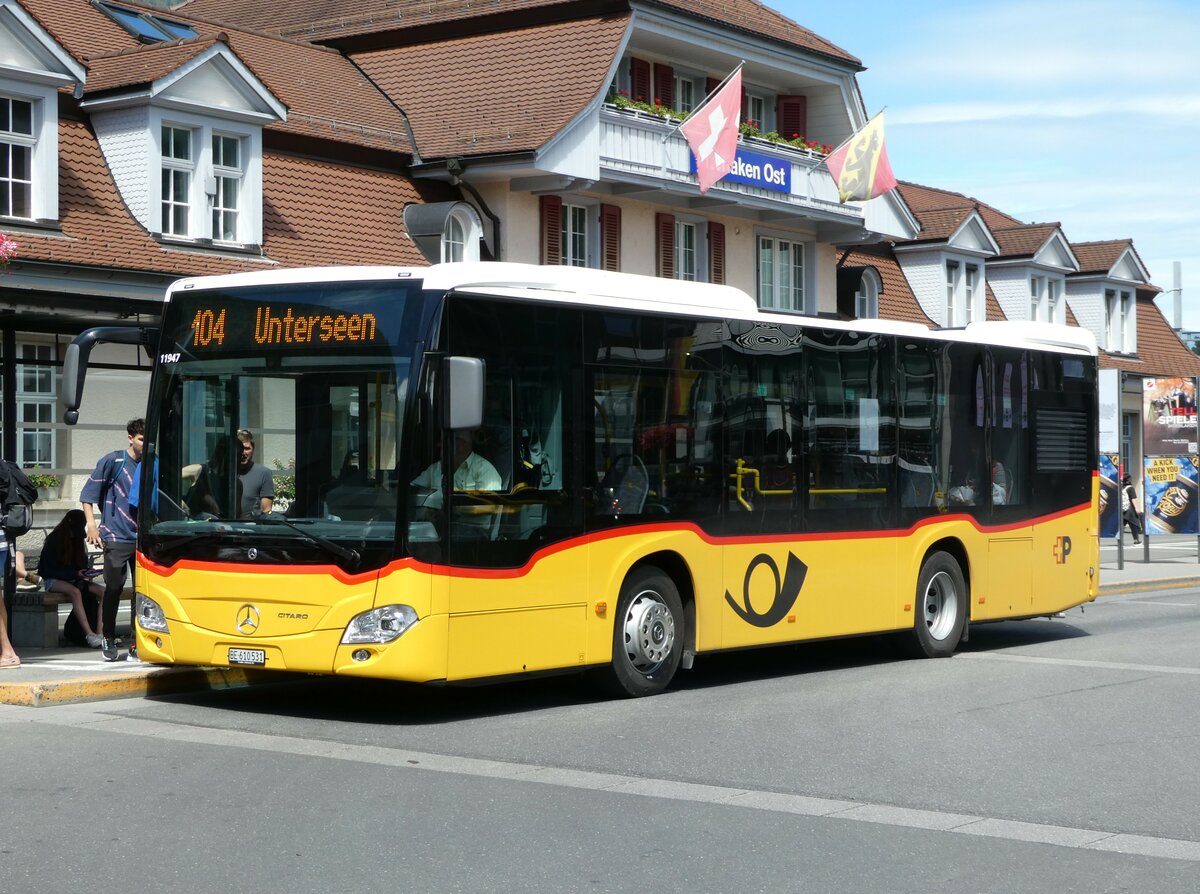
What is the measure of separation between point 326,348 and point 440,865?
4.87 metres

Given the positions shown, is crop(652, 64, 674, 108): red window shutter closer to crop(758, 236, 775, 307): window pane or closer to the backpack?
crop(758, 236, 775, 307): window pane

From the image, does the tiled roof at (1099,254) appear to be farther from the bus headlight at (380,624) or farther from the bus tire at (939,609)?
the bus headlight at (380,624)

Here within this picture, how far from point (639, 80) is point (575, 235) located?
3131 mm

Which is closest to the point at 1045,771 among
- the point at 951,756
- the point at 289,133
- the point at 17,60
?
the point at 951,756

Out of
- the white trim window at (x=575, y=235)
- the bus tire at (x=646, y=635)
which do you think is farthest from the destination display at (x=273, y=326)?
the white trim window at (x=575, y=235)

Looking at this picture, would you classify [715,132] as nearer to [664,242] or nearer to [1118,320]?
[664,242]

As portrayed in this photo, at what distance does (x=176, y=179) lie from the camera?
23609 millimetres

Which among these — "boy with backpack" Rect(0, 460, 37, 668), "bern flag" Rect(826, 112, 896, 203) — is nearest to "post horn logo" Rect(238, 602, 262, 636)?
"boy with backpack" Rect(0, 460, 37, 668)

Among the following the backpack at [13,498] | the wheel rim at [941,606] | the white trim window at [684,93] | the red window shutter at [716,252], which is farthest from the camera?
the red window shutter at [716,252]

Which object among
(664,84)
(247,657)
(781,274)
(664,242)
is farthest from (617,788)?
(781,274)

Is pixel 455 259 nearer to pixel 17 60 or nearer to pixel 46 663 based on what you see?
pixel 17 60

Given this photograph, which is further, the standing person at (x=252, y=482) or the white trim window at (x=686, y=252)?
the white trim window at (x=686, y=252)

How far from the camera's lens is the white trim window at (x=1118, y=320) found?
5200 cm

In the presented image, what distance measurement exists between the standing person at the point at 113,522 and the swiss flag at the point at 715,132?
16810 millimetres
